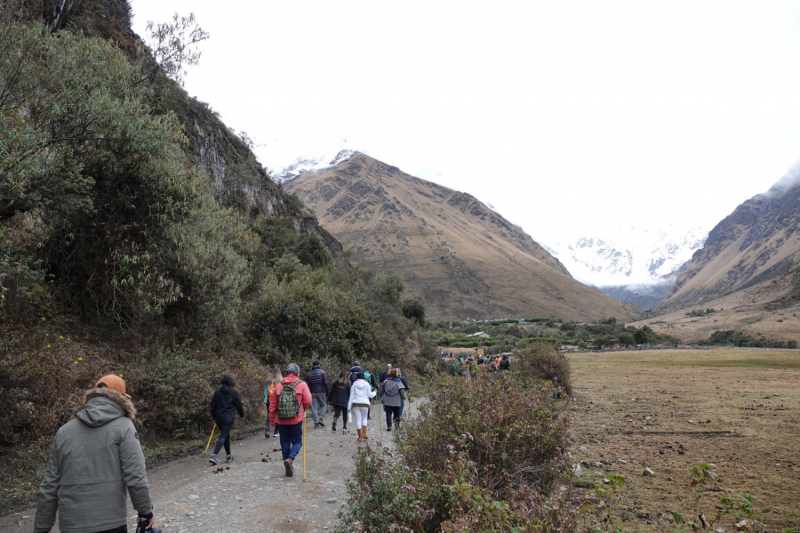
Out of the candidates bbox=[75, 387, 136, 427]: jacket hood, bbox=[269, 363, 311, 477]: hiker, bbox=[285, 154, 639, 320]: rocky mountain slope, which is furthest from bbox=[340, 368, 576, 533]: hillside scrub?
bbox=[285, 154, 639, 320]: rocky mountain slope

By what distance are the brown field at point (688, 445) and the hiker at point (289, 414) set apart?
5.47 m

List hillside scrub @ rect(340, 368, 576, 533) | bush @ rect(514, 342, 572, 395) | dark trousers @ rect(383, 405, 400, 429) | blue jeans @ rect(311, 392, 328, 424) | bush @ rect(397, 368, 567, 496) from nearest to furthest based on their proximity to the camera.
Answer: hillside scrub @ rect(340, 368, 576, 533) < bush @ rect(397, 368, 567, 496) < dark trousers @ rect(383, 405, 400, 429) < blue jeans @ rect(311, 392, 328, 424) < bush @ rect(514, 342, 572, 395)

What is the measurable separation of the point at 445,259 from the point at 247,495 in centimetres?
12844

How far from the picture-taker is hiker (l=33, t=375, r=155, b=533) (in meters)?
3.65

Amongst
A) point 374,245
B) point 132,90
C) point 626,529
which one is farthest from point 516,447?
point 374,245

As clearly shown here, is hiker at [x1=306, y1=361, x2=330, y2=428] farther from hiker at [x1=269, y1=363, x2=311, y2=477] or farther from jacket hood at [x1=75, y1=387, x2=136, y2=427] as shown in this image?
jacket hood at [x1=75, y1=387, x2=136, y2=427]

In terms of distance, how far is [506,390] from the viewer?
7.26 meters

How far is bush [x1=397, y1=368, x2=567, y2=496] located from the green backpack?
282cm

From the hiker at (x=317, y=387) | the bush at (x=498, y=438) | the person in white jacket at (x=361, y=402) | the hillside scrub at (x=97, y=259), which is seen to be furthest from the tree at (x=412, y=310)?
the bush at (x=498, y=438)

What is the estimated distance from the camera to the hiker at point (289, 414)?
27.4 ft

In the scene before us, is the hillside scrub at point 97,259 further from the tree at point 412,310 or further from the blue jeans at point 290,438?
the tree at point 412,310

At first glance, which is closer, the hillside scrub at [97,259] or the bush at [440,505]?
the bush at [440,505]

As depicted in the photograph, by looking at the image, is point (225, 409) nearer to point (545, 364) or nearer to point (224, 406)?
point (224, 406)

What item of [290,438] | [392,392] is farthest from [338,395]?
[290,438]
